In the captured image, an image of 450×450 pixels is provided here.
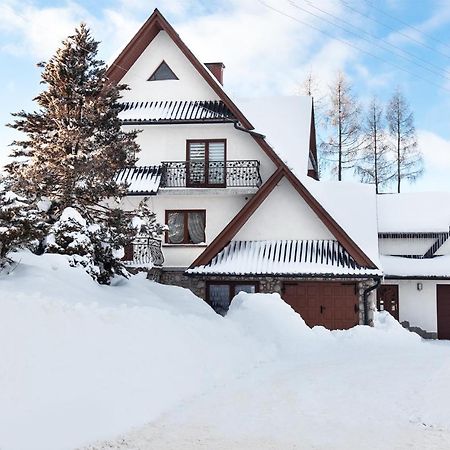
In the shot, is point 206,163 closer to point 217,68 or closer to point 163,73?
point 163,73

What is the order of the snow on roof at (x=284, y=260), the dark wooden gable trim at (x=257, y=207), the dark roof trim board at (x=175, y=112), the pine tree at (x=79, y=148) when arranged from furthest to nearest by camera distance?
the dark roof trim board at (x=175, y=112) < the dark wooden gable trim at (x=257, y=207) < the snow on roof at (x=284, y=260) < the pine tree at (x=79, y=148)

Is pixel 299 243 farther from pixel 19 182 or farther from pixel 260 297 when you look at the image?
pixel 19 182

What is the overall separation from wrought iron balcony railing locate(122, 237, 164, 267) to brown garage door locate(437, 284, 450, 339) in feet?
37.7

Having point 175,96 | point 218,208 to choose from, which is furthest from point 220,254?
point 175,96

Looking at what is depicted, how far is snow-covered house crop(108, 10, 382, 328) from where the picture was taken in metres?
18.0

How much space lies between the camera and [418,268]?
72.3 feet

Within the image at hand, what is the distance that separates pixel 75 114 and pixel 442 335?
16758 millimetres

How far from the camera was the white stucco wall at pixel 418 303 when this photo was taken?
72.4 ft

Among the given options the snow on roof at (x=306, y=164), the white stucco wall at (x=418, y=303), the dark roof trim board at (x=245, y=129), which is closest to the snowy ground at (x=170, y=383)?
the dark roof trim board at (x=245, y=129)

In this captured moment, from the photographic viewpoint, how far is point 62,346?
7453mm

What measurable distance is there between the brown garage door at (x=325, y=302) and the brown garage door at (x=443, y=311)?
587 centimetres

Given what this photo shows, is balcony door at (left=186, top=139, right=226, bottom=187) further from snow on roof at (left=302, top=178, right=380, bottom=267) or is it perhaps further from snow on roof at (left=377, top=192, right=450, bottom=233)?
snow on roof at (left=377, top=192, right=450, bottom=233)

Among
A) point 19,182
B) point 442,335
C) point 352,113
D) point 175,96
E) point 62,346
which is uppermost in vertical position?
point 352,113

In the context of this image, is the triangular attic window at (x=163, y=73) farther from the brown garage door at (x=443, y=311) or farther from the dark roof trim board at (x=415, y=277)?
the brown garage door at (x=443, y=311)
